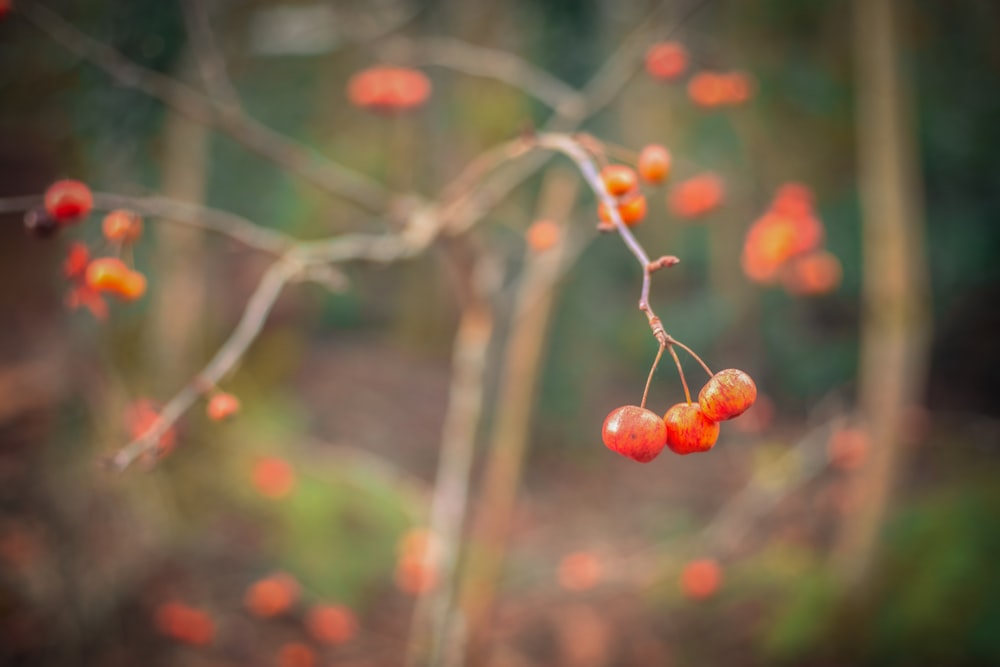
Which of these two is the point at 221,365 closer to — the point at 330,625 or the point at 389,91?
the point at 389,91

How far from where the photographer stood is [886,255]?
335cm

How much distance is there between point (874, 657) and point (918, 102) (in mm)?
6656

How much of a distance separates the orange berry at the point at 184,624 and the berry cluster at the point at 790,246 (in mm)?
4133

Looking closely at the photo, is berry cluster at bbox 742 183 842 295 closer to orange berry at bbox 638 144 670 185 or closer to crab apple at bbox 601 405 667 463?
orange berry at bbox 638 144 670 185

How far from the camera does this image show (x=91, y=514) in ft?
10.7

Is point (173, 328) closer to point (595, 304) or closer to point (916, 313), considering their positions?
point (595, 304)

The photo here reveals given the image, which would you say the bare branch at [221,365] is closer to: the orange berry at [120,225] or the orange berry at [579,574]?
the orange berry at [120,225]

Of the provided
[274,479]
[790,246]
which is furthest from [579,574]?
[790,246]

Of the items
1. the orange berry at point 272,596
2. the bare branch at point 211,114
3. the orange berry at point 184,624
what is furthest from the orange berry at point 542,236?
the orange berry at point 184,624

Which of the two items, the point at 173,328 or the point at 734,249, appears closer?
the point at 173,328

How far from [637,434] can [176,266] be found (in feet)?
17.3

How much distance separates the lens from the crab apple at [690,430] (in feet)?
3.08

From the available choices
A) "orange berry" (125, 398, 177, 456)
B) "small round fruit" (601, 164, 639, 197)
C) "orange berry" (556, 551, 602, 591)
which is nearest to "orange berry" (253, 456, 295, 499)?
"orange berry" (125, 398, 177, 456)

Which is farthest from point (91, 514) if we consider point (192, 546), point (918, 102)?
point (918, 102)
